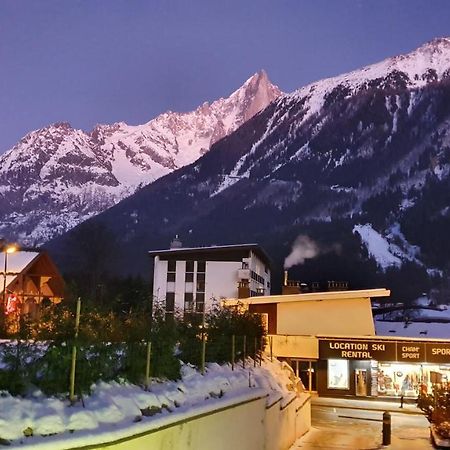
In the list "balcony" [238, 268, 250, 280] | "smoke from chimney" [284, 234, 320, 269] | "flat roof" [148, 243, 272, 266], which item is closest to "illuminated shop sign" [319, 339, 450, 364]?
"balcony" [238, 268, 250, 280]

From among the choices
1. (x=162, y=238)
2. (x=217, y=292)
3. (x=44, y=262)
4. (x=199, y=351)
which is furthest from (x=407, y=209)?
(x=199, y=351)

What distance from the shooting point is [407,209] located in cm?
14775

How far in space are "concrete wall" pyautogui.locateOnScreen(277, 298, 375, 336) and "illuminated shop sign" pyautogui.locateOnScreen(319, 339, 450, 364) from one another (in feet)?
5.08

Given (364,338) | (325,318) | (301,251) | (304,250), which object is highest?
(304,250)

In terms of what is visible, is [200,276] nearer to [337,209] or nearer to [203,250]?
[203,250]

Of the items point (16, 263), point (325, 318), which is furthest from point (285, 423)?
point (16, 263)

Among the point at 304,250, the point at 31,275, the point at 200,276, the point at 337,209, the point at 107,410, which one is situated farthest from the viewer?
the point at 337,209

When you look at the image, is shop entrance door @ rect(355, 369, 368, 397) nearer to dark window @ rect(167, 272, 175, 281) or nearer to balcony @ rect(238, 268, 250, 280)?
balcony @ rect(238, 268, 250, 280)

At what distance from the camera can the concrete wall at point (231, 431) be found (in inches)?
304

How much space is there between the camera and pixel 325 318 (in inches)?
1459

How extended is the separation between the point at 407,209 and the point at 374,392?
118m

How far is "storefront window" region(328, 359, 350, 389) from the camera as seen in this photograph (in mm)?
35438

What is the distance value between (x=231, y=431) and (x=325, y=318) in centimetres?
2689

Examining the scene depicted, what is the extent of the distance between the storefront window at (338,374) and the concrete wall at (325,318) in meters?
1.80
